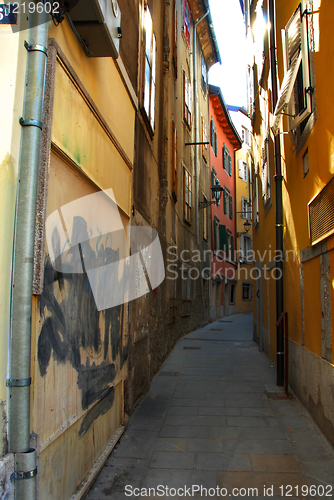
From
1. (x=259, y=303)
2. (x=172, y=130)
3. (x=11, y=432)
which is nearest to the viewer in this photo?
(x=11, y=432)

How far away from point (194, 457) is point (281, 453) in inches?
35.5

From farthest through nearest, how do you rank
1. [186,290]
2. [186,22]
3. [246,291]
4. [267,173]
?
[246,291]
[186,22]
[186,290]
[267,173]

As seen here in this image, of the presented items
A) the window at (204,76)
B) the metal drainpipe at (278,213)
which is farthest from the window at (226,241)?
the metal drainpipe at (278,213)

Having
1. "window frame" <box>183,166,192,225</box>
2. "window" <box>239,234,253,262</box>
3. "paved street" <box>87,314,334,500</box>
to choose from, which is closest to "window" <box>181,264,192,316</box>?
"window frame" <box>183,166,192,225</box>

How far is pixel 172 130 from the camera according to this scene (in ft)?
31.8

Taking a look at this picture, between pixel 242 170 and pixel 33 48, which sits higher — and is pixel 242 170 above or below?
above

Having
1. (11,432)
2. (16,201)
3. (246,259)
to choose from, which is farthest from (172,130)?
(246,259)

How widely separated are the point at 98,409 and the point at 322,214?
128 inches

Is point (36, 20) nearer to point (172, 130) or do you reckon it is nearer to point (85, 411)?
point (85, 411)

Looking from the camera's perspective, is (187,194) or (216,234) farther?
(216,234)

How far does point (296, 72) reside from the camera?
510 cm

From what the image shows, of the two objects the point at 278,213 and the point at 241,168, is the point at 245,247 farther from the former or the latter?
the point at 278,213

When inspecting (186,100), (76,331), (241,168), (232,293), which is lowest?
(76,331)

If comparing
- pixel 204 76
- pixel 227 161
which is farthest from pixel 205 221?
pixel 227 161
